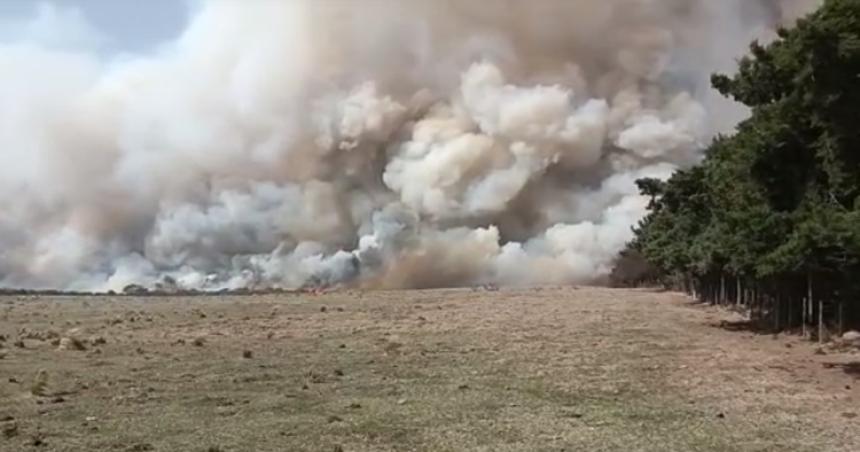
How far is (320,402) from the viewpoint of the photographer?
82.4 feet

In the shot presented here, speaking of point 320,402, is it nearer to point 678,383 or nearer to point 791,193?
point 678,383

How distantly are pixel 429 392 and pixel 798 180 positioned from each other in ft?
82.3

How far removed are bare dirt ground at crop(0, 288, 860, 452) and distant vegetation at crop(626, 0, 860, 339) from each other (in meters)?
3.65

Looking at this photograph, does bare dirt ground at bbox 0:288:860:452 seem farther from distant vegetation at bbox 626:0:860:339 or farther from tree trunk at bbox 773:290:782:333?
tree trunk at bbox 773:290:782:333

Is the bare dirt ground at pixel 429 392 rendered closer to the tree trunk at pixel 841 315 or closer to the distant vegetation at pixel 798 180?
the tree trunk at pixel 841 315

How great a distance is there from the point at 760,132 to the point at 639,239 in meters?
85.8

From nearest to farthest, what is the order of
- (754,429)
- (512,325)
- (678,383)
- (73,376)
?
(754,429) → (678,383) → (73,376) → (512,325)

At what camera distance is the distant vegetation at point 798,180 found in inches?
1219

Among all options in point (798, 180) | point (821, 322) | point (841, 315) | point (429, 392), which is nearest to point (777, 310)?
point (821, 322)

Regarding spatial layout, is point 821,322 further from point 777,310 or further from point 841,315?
point 777,310

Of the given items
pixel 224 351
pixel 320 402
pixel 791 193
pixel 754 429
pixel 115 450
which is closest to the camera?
pixel 115 450

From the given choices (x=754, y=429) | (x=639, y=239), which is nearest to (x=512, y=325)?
(x=754, y=429)

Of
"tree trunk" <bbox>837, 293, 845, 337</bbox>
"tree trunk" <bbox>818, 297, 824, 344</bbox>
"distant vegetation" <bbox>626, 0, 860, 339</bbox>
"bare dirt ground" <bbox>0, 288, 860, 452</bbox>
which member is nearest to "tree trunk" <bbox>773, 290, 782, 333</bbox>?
"distant vegetation" <bbox>626, 0, 860, 339</bbox>

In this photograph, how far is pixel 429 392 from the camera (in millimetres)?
27078
